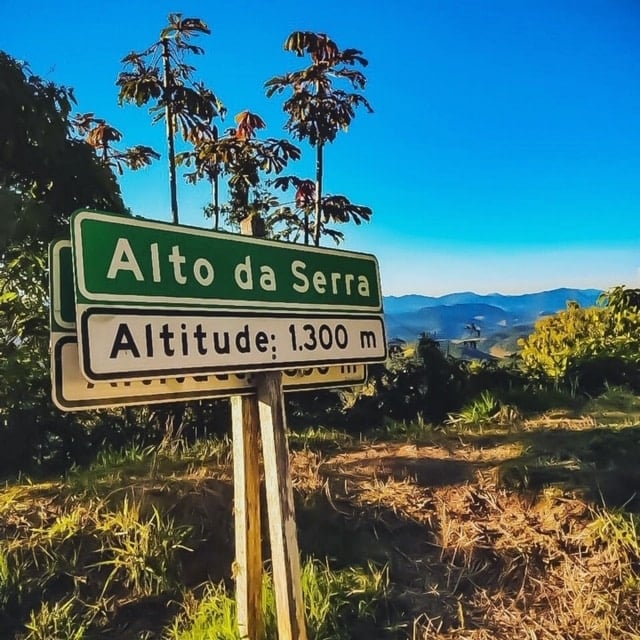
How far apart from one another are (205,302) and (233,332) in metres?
0.14

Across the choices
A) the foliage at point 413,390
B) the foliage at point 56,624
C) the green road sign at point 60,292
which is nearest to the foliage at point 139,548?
the foliage at point 56,624

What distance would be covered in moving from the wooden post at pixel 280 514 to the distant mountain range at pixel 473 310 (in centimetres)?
537

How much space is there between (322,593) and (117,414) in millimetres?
3097

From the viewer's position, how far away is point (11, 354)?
4848 millimetres

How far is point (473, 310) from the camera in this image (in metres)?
58.4

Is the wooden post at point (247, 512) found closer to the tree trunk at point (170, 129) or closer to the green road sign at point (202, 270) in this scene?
the green road sign at point (202, 270)

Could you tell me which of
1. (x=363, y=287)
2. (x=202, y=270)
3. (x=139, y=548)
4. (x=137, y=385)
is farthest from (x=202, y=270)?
(x=139, y=548)

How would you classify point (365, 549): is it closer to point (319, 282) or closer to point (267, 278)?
point (319, 282)

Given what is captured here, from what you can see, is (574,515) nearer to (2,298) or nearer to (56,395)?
(56,395)

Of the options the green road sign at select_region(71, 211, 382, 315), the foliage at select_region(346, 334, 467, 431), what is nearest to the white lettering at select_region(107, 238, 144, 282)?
the green road sign at select_region(71, 211, 382, 315)

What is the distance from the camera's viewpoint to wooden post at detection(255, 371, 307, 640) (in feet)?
7.14

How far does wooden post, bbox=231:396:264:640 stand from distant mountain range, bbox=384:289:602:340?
5.26m

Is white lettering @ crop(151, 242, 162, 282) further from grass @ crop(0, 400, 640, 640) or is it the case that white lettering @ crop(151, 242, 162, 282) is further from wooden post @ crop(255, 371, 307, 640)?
grass @ crop(0, 400, 640, 640)

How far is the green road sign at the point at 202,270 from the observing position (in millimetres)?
1746
